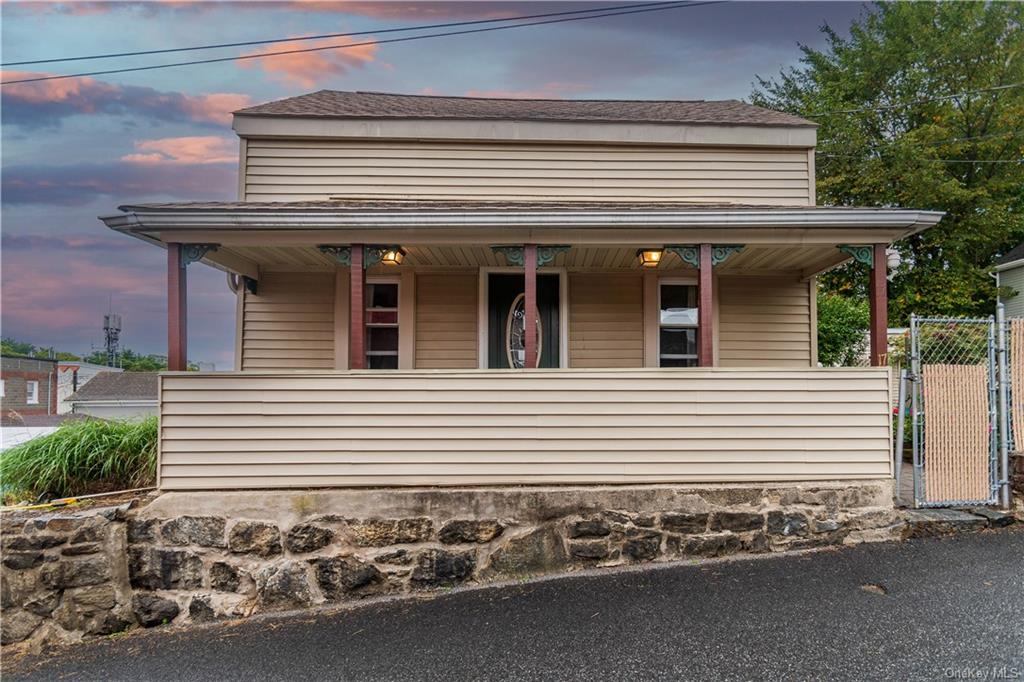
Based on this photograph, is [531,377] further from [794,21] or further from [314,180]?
[794,21]

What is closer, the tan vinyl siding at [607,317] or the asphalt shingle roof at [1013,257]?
the tan vinyl siding at [607,317]

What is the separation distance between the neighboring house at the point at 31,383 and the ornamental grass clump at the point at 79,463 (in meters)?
11.4

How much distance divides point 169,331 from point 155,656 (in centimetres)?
250

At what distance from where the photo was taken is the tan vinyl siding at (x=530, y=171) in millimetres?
6242

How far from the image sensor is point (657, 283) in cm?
623

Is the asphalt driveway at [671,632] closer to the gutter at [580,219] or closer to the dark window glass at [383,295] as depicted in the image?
the gutter at [580,219]

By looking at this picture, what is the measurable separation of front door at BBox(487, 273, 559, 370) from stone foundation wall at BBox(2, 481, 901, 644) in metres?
2.17

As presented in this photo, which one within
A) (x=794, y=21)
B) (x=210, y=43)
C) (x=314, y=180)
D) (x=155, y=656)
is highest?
(x=794, y=21)

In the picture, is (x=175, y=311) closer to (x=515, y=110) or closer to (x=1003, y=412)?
(x=515, y=110)

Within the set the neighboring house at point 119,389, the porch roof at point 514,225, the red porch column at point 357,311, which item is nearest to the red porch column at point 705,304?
the porch roof at point 514,225

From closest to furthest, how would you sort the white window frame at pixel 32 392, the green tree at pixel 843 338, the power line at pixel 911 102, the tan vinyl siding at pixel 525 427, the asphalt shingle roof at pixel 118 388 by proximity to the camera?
1. the tan vinyl siding at pixel 525 427
2. the asphalt shingle roof at pixel 118 388
3. the green tree at pixel 843 338
4. the white window frame at pixel 32 392
5. the power line at pixel 911 102

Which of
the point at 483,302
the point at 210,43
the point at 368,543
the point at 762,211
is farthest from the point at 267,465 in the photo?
the point at 210,43

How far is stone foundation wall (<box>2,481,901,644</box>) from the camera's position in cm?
399

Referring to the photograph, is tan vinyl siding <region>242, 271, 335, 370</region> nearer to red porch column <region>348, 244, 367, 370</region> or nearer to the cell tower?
red porch column <region>348, 244, 367, 370</region>
